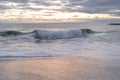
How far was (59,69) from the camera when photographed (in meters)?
12.4

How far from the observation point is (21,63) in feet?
45.0

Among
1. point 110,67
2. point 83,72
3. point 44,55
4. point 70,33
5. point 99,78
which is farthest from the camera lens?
point 70,33

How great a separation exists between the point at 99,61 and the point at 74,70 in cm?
225

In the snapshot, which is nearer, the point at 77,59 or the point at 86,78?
the point at 86,78

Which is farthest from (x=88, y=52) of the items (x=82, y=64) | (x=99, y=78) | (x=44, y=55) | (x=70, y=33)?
(x=70, y=33)

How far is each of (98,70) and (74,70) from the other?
32.7 inches

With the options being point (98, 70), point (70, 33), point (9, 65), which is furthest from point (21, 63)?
point (70, 33)

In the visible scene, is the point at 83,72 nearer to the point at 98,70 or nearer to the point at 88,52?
the point at 98,70

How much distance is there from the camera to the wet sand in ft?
36.1

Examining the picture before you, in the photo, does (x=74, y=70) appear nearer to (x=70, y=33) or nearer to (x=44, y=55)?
(x=44, y=55)

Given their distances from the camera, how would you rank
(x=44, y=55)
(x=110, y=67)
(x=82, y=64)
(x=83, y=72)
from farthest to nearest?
(x=44, y=55) → (x=82, y=64) → (x=110, y=67) → (x=83, y=72)

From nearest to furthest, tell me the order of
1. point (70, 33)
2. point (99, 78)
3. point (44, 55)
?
1. point (99, 78)
2. point (44, 55)
3. point (70, 33)

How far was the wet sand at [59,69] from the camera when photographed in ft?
36.1

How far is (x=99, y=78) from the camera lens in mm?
10859
